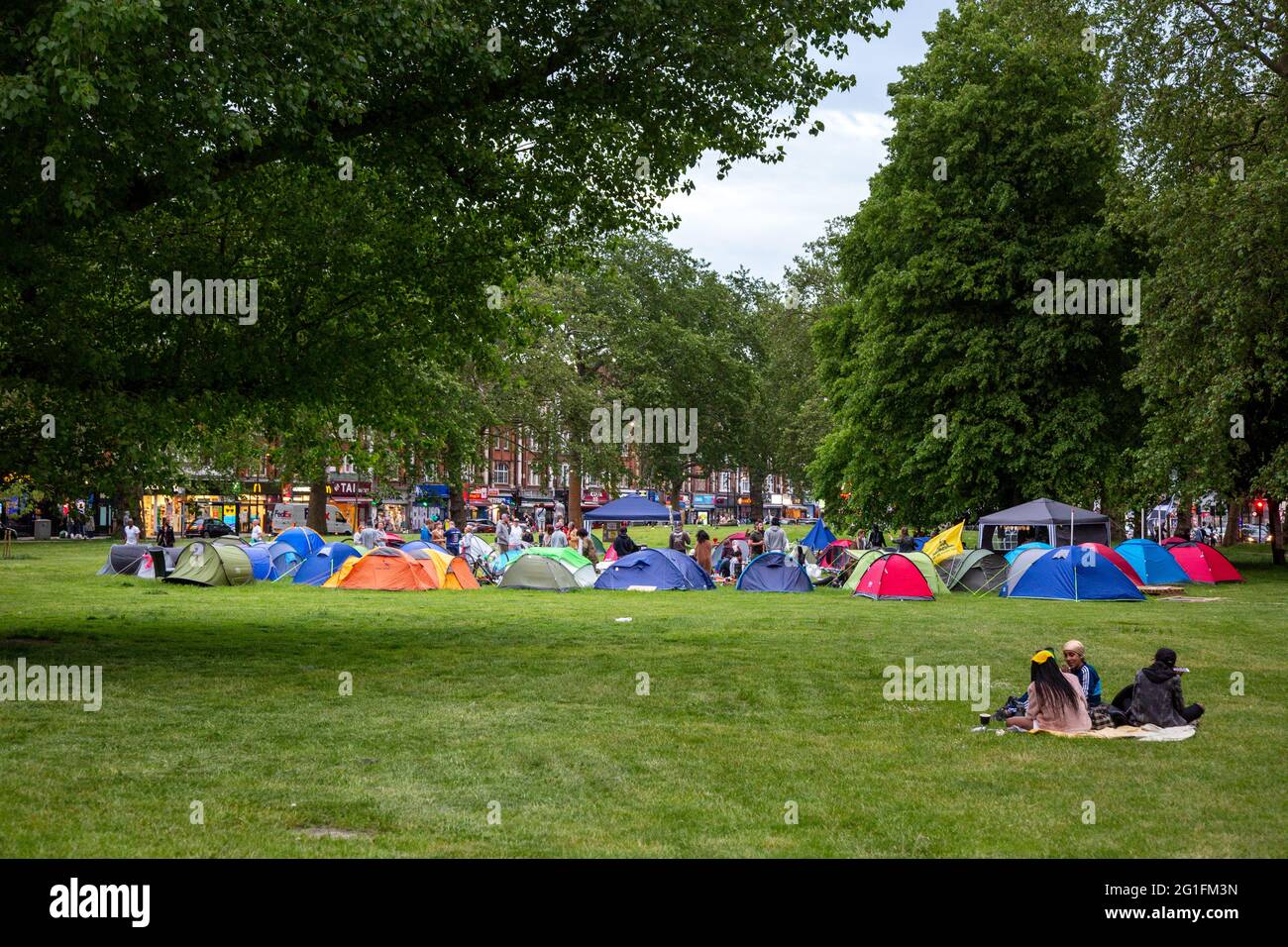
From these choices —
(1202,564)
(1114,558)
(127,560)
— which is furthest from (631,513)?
(1114,558)

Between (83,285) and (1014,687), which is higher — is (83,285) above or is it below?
above

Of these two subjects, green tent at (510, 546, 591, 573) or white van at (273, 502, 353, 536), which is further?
white van at (273, 502, 353, 536)

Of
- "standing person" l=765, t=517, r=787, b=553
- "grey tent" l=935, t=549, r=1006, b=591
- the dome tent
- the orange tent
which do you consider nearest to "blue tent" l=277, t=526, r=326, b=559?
the orange tent

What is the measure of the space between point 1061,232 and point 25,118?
32.5m

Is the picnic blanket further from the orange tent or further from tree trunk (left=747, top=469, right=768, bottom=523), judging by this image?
tree trunk (left=747, top=469, right=768, bottom=523)

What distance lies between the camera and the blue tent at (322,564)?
3241 cm

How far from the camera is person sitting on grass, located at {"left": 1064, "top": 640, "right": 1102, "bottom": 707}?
37.7 ft

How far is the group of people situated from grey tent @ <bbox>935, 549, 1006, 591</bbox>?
739 inches

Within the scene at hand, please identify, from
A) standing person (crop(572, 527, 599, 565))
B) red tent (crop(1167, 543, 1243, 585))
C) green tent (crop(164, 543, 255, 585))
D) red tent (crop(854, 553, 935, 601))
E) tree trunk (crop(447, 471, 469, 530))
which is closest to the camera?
red tent (crop(854, 553, 935, 601))

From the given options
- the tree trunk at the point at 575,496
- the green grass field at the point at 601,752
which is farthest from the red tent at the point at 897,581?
the tree trunk at the point at 575,496

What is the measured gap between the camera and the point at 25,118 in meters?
11.2

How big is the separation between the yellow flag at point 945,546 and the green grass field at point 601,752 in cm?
1208

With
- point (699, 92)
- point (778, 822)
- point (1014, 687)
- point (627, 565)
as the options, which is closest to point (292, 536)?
point (627, 565)
